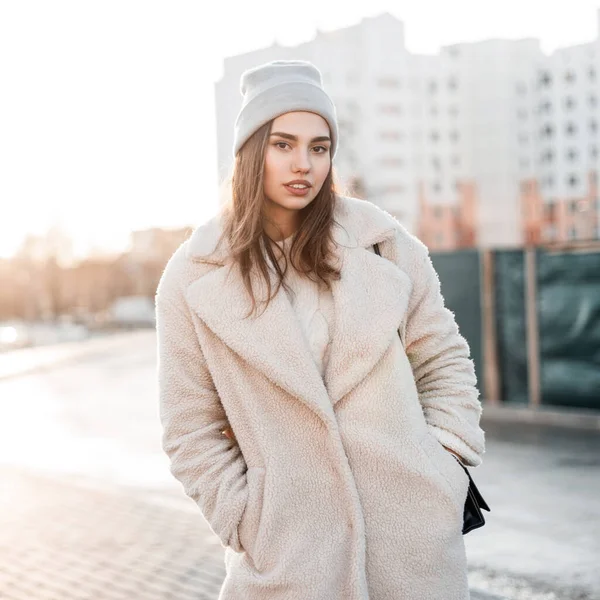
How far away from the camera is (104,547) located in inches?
241

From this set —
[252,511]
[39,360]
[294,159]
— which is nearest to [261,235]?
[294,159]

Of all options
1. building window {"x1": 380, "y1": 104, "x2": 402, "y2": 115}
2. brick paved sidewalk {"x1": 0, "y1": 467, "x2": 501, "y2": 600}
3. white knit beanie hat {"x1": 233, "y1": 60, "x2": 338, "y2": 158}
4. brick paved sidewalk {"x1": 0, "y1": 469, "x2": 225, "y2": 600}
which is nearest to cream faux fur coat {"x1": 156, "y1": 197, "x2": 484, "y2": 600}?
white knit beanie hat {"x1": 233, "y1": 60, "x2": 338, "y2": 158}

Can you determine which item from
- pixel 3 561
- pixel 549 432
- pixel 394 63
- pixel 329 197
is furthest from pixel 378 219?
pixel 394 63

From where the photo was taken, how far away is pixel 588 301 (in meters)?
10.1

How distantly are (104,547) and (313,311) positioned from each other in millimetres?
4135

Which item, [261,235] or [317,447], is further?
[261,235]

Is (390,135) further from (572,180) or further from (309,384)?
(309,384)

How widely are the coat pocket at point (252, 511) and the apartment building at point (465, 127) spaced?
258 feet

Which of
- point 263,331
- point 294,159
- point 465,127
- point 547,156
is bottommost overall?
point 263,331

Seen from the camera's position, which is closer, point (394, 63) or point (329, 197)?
point (329, 197)

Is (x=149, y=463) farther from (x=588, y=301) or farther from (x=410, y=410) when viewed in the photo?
(x=410, y=410)

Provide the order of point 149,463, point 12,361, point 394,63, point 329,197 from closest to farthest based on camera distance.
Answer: point 329,197, point 149,463, point 12,361, point 394,63

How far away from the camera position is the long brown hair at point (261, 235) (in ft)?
8.27

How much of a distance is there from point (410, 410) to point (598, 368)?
8129mm
